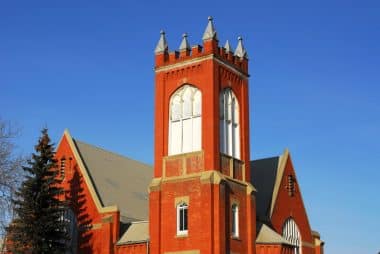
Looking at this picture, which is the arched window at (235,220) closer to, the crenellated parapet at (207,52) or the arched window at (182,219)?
the arched window at (182,219)

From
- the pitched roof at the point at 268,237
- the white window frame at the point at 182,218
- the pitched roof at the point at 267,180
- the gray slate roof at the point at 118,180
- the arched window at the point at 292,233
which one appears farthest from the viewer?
the arched window at the point at 292,233

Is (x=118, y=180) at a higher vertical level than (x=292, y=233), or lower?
higher

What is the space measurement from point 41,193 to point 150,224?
21.6ft

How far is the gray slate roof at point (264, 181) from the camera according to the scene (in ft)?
153

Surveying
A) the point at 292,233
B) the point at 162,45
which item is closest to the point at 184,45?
the point at 162,45

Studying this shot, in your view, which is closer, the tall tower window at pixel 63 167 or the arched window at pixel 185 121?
the arched window at pixel 185 121

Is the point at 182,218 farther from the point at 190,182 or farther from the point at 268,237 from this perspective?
the point at 268,237

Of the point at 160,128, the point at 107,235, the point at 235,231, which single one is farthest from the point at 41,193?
the point at 235,231

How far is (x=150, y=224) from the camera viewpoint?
132 feet

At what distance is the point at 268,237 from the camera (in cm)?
4144

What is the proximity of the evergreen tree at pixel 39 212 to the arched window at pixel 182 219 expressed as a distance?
23.8ft

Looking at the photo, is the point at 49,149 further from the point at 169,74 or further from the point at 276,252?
the point at 276,252

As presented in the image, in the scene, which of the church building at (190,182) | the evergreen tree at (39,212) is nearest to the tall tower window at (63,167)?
the church building at (190,182)

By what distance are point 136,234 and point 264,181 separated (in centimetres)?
1138
